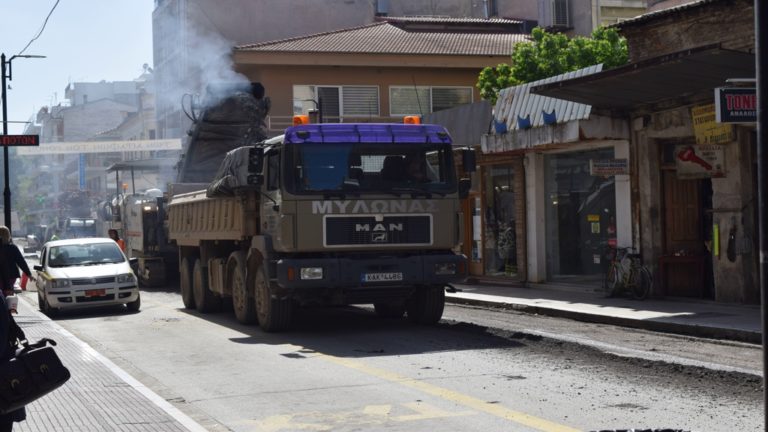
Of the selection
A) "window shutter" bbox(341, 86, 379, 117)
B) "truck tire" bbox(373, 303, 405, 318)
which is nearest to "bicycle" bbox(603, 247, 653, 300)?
"truck tire" bbox(373, 303, 405, 318)

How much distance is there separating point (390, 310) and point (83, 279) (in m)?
6.77

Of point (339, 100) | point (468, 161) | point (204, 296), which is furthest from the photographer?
point (339, 100)

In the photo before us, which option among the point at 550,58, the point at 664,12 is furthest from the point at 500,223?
the point at 550,58

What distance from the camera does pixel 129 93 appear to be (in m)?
118

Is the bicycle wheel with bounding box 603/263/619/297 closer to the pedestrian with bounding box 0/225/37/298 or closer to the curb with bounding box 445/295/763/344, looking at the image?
the curb with bounding box 445/295/763/344

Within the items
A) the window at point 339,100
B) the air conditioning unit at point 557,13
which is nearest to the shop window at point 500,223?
the window at point 339,100

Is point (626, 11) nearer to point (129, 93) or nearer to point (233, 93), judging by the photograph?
point (233, 93)

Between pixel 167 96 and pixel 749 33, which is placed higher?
pixel 167 96

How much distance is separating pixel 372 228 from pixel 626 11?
37.7 meters

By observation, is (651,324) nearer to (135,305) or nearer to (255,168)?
(255,168)

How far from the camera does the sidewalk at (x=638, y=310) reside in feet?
45.8

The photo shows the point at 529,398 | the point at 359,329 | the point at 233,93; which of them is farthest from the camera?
the point at 233,93

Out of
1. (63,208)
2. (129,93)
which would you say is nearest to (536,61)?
(63,208)

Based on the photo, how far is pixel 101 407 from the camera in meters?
9.30
